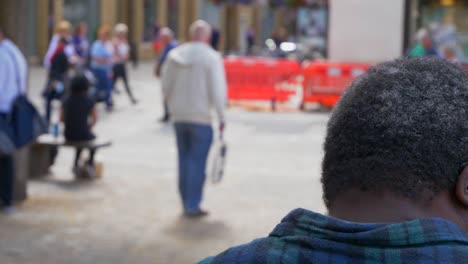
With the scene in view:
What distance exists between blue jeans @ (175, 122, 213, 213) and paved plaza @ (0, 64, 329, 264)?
22cm

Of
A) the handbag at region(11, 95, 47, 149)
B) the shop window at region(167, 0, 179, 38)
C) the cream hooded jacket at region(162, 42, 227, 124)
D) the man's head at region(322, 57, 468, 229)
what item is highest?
the man's head at region(322, 57, 468, 229)

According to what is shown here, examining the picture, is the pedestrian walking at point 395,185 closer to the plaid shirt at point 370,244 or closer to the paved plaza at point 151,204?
the plaid shirt at point 370,244

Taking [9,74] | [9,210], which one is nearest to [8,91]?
[9,74]

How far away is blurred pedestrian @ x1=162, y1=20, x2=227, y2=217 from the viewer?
26.7ft

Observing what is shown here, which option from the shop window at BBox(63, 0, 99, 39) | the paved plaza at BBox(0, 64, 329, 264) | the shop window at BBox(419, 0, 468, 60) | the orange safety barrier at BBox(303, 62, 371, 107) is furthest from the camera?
the shop window at BBox(63, 0, 99, 39)

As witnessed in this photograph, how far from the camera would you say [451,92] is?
1.53 metres

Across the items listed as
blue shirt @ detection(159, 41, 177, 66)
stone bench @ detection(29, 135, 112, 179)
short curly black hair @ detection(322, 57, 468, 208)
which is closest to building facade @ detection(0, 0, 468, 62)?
stone bench @ detection(29, 135, 112, 179)

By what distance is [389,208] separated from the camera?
58.9 inches

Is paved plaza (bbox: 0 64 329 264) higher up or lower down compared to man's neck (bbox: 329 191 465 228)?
lower down

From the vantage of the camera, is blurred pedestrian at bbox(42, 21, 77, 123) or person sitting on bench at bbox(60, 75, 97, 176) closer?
person sitting on bench at bbox(60, 75, 97, 176)

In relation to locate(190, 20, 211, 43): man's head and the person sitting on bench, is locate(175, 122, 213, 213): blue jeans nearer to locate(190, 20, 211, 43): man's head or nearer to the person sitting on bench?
locate(190, 20, 211, 43): man's head

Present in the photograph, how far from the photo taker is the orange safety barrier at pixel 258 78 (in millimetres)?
19281

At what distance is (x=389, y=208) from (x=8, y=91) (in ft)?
23.1

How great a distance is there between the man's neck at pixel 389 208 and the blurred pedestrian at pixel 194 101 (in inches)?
261
